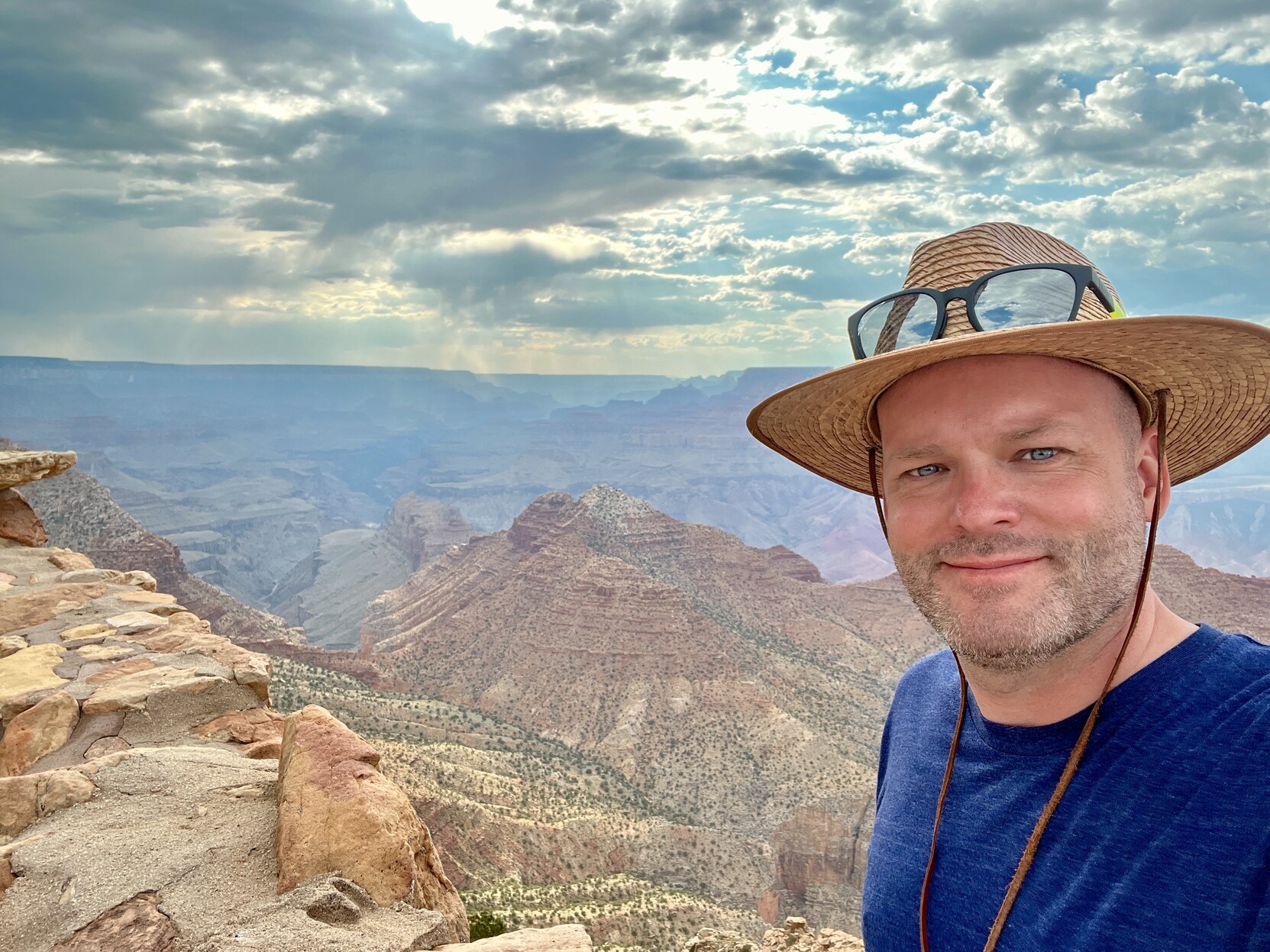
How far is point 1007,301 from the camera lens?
7.50 feet

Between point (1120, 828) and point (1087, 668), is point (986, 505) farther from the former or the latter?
point (1120, 828)

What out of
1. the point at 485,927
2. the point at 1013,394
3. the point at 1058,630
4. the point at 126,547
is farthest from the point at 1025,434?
the point at 126,547

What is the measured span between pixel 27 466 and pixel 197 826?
27.6 feet

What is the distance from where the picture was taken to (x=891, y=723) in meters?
3.02

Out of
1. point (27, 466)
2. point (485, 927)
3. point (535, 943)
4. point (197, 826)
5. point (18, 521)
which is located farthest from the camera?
point (18, 521)

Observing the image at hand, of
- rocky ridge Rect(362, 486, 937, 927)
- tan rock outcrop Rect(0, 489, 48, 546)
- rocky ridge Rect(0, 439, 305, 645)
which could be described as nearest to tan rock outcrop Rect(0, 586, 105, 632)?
tan rock outcrop Rect(0, 489, 48, 546)

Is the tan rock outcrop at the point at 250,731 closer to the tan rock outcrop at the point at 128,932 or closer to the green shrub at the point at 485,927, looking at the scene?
the tan rock outcrop at the point at 128,932

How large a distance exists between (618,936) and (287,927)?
15.1 meters

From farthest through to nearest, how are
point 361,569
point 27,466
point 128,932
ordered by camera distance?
point 361,569 < point 27,466 < point 128,932

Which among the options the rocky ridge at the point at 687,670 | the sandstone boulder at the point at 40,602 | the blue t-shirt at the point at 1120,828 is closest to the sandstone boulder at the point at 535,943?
the blue t-shirt at the point at 1120,828

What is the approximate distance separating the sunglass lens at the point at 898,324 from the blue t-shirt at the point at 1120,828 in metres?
1.09

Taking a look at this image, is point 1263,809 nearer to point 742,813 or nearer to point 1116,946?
point 1116,946

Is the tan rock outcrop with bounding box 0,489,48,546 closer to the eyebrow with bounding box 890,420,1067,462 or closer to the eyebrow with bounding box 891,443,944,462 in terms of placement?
the eyebrow with bounding box 891,443,944,462

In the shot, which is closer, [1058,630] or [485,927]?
[1058,630]
